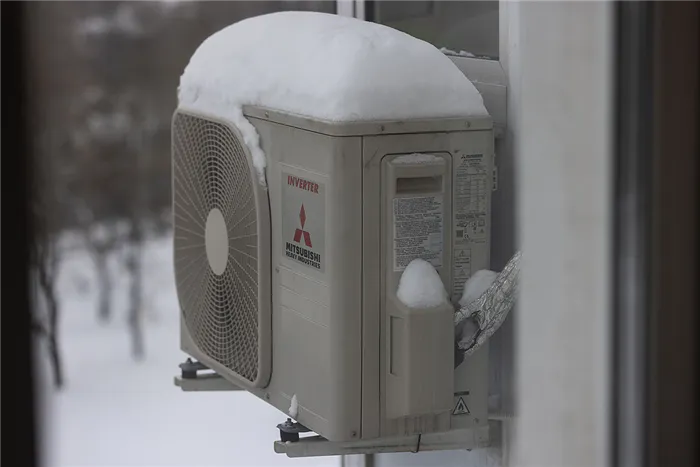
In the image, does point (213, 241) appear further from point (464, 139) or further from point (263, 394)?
point (464, 139)

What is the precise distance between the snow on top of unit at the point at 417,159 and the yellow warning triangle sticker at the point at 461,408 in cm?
53

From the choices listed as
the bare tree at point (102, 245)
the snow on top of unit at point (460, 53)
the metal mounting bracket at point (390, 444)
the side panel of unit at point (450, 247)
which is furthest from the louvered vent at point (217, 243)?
the bare tree at point (102, 245)

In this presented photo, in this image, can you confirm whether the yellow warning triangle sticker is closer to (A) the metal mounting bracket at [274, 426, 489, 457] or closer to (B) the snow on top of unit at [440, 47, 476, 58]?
(A) the metal mounting bracket at [274, 426, 489, 457]

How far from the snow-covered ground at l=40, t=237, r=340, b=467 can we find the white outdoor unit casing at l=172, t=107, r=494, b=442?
2.13 meters

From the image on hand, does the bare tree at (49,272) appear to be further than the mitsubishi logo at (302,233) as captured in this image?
Yes

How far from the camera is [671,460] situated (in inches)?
48.3

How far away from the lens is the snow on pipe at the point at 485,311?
6.93 ft

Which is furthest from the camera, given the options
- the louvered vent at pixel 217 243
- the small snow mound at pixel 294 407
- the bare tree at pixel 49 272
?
the bare tree at pixel 49 272

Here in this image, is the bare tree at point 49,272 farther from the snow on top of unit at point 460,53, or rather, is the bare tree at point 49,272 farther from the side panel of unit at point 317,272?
the snow on top of unit at point 460,53

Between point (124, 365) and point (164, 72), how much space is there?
61.9 inches

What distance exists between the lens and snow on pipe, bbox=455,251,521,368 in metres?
2.11

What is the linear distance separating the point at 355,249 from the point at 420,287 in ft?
0.49

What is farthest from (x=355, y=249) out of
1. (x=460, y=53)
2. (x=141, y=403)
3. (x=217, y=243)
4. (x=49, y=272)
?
(x=141, y=403)

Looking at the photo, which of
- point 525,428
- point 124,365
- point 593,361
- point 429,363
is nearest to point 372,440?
point 429,363
